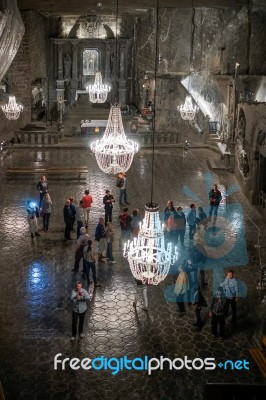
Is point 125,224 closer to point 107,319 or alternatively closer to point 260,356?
point 107,319

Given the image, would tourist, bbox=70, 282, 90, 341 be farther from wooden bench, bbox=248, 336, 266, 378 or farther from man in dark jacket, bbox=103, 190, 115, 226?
man in dark jacket, bbox=103, 190, 115, 226

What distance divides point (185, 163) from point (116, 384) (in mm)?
14727

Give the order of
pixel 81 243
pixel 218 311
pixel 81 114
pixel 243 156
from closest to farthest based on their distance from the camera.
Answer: pixel 218 311
pixel 81 243
pixel 243 156
pixel 81 114

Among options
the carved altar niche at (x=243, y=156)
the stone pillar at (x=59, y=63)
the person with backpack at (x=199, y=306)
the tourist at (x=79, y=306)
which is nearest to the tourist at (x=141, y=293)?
the person with backpack at (x=199, y=306)

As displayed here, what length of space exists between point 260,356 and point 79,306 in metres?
3.14

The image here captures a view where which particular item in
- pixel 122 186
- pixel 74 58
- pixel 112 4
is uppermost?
Answer: pixel 112 4

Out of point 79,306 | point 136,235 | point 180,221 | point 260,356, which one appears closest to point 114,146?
point 136,235

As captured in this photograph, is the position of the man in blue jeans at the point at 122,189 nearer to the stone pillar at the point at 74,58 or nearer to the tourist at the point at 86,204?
the tourist at the point at 86,204

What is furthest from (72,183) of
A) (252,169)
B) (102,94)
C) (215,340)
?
(215,340)

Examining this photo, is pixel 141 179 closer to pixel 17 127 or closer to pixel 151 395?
pixel 17 127

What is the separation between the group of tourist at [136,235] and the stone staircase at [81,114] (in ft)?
42.6

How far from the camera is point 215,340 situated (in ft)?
33.4

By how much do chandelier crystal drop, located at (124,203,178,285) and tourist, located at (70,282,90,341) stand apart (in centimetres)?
116

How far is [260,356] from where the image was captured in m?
9.59
